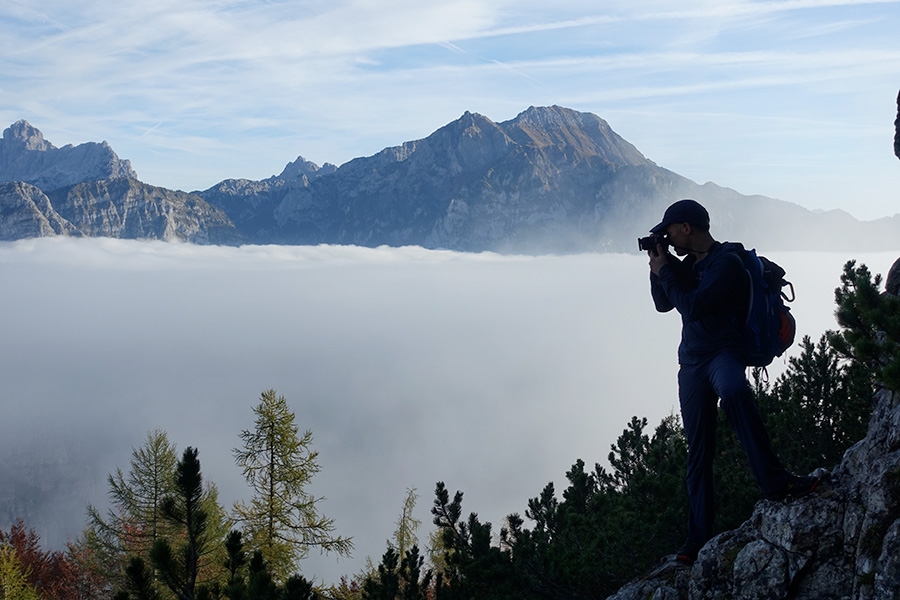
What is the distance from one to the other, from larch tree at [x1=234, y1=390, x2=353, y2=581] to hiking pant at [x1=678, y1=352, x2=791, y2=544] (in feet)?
47.8

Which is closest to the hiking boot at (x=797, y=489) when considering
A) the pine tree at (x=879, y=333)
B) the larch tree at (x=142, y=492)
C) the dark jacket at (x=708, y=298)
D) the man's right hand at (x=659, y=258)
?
the pine tree at (x=879, y=333)

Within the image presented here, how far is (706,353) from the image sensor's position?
5.80 meters

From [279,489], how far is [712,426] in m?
15.6

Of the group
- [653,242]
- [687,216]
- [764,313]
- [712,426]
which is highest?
[687,216]

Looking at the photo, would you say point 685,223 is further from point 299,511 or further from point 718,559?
point 299,511

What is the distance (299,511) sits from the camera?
1930 cm

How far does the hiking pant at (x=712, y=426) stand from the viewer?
5465 millimetres

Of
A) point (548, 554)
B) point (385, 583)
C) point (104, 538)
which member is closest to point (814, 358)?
point (548, 554)

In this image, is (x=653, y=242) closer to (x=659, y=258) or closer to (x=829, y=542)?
(x=659, y=258)

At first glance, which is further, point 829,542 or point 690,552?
point 690,552

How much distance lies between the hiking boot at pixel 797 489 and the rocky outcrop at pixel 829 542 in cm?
6

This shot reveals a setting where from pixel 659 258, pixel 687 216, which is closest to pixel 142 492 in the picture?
pixel 659 258

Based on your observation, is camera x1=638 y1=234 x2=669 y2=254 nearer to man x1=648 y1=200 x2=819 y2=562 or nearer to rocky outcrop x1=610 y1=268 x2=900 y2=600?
man x1=648 y1=200 x2=819 y2=562

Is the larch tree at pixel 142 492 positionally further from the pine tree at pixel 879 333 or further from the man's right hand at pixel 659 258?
the pine tree at pixel 879 333
